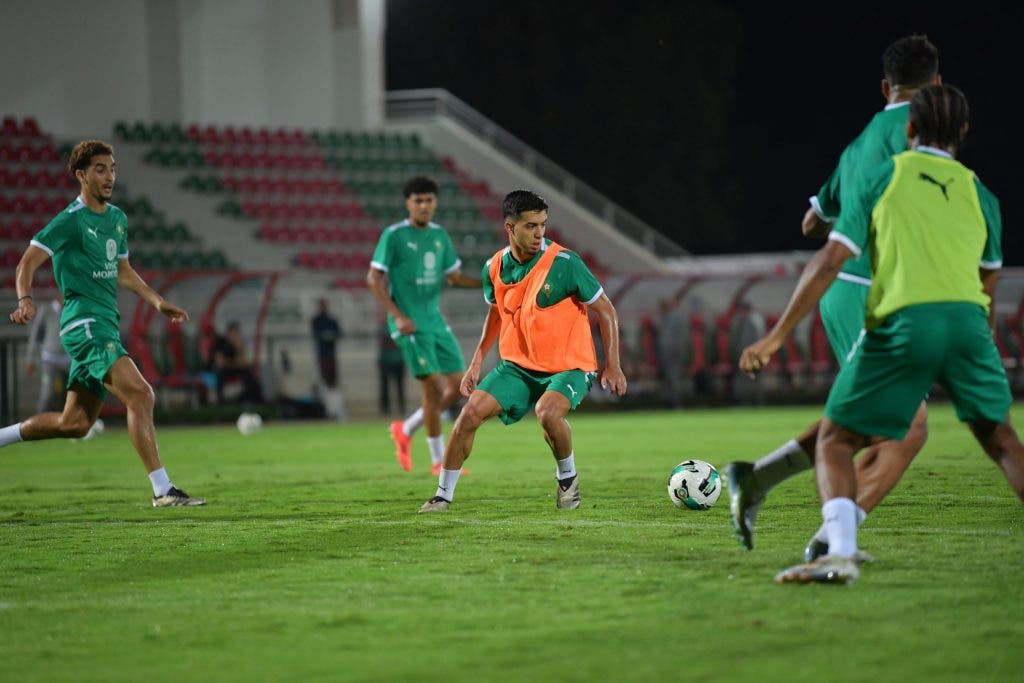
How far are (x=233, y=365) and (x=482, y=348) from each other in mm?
13966

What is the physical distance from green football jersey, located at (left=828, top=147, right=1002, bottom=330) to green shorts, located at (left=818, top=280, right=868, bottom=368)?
0.84 metres

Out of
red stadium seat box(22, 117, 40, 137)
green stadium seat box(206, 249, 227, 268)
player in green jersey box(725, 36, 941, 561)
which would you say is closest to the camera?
player in green jersey box(725, 36, 941, 561)

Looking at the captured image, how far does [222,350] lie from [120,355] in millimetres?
12830

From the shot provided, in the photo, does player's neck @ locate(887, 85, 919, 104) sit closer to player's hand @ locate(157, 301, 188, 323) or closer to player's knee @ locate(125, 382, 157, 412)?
player's hand @ locate(157, 301, 188, 323)

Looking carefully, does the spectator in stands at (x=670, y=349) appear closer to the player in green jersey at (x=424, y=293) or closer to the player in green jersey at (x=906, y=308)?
the player in green jersey at (x=424, y=293)

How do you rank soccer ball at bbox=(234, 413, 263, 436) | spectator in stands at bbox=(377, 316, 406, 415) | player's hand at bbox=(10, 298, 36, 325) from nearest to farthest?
player's hand at bbox=(10, 298, 36, 325), soccer ball at bbox=(234, 413, 263, 436), spectator in stands at bbox=(377, 316, 406, 415)

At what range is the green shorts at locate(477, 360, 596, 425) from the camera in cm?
835

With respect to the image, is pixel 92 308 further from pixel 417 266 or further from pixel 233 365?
pixel 233 365

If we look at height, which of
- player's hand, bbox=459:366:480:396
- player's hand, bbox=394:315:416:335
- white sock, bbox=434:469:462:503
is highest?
player's hand, bbox=394:315:416:335

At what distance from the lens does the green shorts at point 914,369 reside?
5.23m

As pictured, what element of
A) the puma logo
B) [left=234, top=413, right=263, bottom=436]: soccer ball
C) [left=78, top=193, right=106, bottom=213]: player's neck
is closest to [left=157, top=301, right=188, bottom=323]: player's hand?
[left=78, top=193, right=106, bottom=213]: player's neck

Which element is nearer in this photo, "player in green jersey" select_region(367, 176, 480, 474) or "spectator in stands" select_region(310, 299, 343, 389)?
"player in green jersey" select_region(367, 176, 480, 474)

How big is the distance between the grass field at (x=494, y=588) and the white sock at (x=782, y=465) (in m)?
0.36

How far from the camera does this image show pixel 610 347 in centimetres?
824
